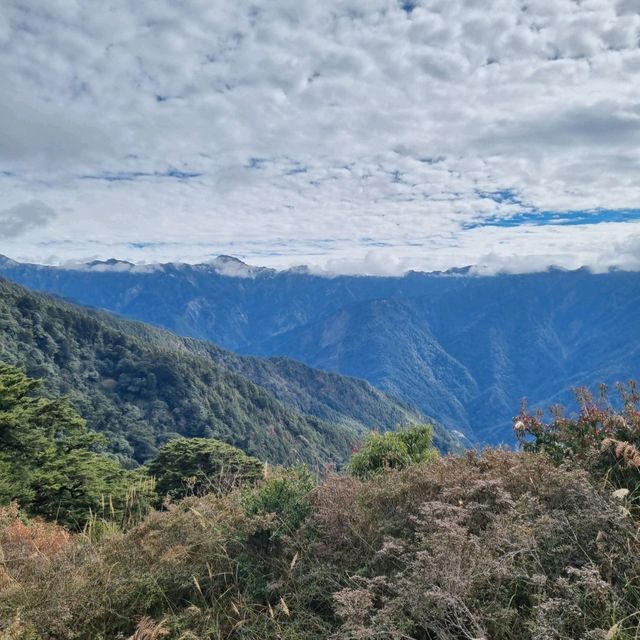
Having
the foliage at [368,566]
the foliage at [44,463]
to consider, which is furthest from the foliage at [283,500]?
the foliage at [44,463]

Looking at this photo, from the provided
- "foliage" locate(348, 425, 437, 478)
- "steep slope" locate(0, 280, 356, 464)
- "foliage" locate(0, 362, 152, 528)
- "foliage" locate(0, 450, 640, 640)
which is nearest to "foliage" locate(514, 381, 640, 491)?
"foliage" locate(0, 450, 640, 640)

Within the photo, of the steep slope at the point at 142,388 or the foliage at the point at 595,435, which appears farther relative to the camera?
the steep slope at the point at 142,388

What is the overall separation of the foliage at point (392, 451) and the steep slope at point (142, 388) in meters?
121

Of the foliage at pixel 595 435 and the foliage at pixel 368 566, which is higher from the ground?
the foliage at pixel 595 435

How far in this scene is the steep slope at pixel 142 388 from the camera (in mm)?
139000

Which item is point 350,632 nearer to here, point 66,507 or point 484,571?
point 484,571

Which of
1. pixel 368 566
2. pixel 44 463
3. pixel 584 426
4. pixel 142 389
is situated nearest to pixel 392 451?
pixel 584 426

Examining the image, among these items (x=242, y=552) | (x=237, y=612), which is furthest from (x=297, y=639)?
(x=242, y=552)

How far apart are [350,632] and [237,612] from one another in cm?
91

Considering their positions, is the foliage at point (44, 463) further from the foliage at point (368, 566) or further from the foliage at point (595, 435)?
the foliage at point (595, 435)

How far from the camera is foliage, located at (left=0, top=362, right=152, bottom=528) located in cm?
1370

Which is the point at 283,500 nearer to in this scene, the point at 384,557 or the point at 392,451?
the point at 384,557

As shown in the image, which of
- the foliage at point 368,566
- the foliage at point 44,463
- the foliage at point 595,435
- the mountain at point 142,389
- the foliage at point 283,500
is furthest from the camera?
the mountain at point 142,389

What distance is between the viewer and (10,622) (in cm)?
329
